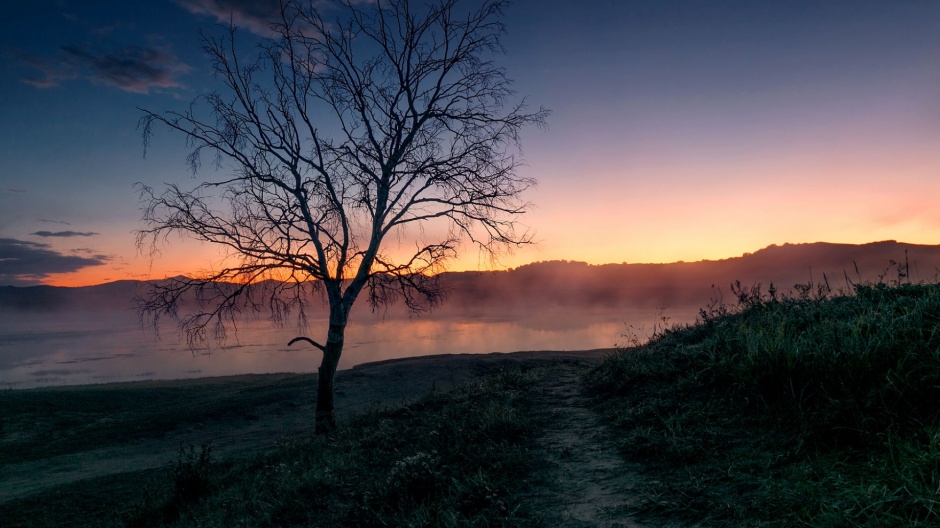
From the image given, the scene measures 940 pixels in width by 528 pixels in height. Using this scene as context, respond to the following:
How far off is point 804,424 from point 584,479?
2.42 metres

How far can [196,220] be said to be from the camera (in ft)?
44.8

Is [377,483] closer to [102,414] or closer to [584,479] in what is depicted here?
[584,479]

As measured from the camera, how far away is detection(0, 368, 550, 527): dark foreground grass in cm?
534

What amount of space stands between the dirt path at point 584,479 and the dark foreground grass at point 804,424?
0.89 feet

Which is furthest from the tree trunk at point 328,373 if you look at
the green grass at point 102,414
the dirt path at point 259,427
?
the green grass at point 102,414

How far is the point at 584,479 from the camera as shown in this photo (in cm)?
545

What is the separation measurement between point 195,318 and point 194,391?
2098 cm

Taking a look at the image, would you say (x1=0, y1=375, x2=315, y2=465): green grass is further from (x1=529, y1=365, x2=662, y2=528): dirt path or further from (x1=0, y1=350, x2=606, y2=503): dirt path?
(x1=529, y1=365, x2=662, y2=528): dirt path

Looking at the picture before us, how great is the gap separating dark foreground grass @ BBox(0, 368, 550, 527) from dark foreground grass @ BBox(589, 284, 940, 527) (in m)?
1.58

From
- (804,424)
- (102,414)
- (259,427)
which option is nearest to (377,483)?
(804,424)

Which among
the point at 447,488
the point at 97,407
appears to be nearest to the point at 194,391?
the point at 97,407

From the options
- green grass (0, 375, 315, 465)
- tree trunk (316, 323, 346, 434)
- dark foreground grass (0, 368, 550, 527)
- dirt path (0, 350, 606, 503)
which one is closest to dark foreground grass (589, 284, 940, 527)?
dark foreground grass (0, 368, 550, 527)

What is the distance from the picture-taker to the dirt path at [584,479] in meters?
4.57

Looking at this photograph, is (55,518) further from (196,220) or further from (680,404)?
(680,404)
